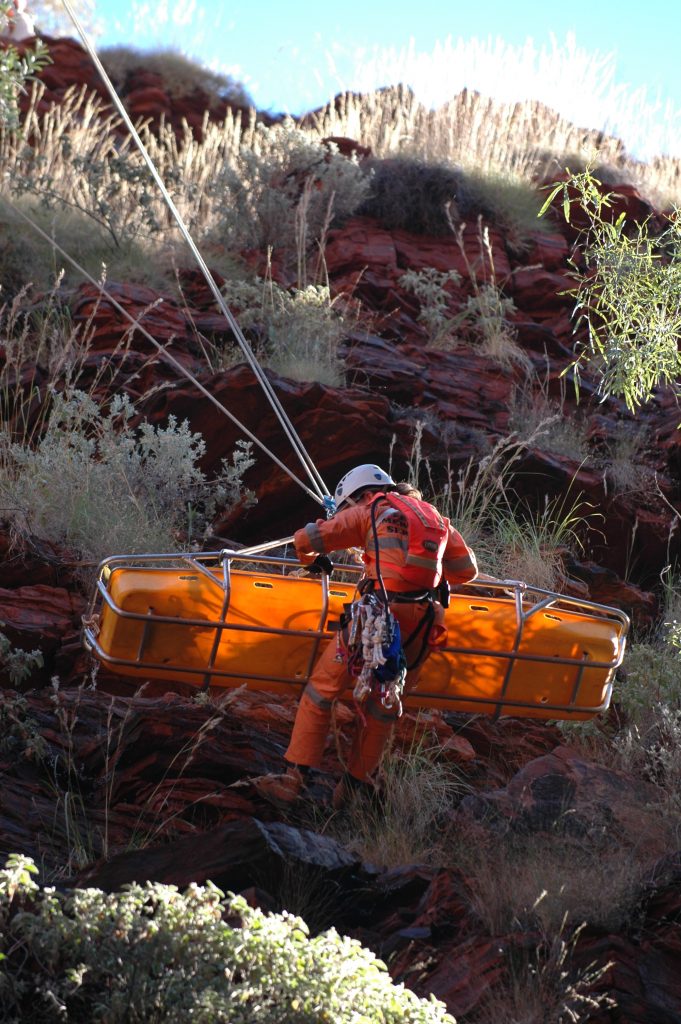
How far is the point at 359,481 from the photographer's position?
691 centimetres

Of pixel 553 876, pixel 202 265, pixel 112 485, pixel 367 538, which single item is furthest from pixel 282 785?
pixel 112 485

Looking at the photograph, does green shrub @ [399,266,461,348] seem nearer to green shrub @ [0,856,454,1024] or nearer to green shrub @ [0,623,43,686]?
green shrub @ [0,623,43,686]

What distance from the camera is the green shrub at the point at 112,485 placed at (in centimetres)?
902

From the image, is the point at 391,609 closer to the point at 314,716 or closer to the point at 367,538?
the point at 367,538

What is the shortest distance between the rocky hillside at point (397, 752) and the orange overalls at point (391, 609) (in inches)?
16.4

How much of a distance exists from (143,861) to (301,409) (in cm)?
601

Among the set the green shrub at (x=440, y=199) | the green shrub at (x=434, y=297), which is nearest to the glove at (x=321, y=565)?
the green shrub at (x=434, y=297)

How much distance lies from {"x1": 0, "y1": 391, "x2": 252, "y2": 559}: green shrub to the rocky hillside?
0.27m

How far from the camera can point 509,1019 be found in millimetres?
4715

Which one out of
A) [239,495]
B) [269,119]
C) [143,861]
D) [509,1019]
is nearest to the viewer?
[509,1019]

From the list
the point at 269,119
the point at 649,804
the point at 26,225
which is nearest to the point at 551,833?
the point at 649,804

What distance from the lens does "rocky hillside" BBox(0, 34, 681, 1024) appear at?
5.20 metres

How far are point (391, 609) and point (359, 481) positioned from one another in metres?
0.76

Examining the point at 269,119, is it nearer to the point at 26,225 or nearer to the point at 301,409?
the point at 26,225
